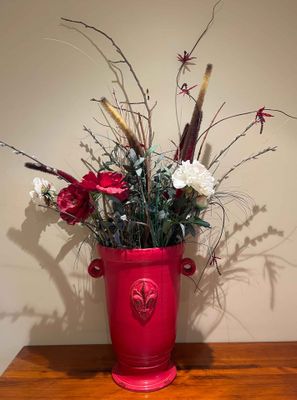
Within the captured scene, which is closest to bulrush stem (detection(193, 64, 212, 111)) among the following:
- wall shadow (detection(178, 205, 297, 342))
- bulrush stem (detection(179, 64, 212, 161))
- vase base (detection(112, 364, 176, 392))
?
bulrush stem (detection(179, 64, 212, 161))

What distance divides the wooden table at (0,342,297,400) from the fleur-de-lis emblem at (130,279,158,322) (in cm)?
25

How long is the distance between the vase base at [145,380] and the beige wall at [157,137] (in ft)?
0.80

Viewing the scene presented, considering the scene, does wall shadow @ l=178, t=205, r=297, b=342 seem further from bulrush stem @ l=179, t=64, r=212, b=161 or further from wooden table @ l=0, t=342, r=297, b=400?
bulrush stem @ l=179, t=64, r=212, b=161

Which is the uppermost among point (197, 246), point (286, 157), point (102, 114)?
point (102, 114)

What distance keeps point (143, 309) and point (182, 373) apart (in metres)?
0.29

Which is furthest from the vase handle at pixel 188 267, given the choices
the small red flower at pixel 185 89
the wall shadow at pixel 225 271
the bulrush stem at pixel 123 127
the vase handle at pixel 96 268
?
the small red flower at pixel 185 89

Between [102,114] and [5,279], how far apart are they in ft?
2.19

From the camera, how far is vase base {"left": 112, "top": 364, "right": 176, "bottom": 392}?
1046 millimetres

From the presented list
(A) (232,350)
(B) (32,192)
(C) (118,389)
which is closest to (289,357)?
(A) (232,350)

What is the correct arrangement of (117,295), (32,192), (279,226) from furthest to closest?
(279,226) → (32,192) → (117,295)

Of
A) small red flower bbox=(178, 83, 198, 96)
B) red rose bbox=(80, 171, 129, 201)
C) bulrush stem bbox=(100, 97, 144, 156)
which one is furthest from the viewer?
small red flower bbox=(178, 83, 198, 96)

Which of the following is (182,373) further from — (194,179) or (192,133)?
(192,133)

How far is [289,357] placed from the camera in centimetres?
121

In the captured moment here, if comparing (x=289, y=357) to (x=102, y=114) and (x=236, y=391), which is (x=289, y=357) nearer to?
(x=236, y=391)
